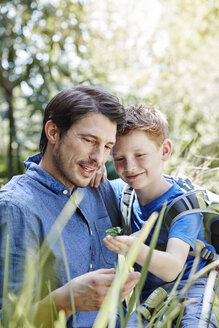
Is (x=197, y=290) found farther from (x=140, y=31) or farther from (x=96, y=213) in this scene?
(x=140, y=31)

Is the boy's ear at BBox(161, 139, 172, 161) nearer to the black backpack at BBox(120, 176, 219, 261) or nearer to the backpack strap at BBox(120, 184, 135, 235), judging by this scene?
the backpack strap at BBox(120, 184, 135, 235)

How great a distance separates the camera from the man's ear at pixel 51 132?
6.83ft

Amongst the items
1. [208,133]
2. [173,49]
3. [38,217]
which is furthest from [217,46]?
[38,217]

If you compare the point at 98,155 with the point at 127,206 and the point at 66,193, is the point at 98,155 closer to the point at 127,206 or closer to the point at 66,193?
the point at 66,193

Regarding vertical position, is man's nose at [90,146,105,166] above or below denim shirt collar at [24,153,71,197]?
above

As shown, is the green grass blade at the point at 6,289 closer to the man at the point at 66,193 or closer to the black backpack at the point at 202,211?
the man at the point at 66,193

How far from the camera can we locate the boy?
194 cm

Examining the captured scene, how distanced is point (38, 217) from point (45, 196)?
0.59 ft

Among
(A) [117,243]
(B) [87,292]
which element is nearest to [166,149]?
(A) [117,243]

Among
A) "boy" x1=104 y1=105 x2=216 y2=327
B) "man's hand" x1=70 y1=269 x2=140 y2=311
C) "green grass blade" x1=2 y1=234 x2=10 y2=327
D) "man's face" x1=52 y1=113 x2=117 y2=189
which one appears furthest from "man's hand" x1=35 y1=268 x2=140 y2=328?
"man's face" x1=52 y1=113 x2=117 y2=189

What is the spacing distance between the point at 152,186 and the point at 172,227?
0.35m

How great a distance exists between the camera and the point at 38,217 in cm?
176

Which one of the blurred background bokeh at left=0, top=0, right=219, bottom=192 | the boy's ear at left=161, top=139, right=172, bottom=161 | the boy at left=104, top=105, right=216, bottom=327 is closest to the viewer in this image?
the boy at left=104, top=105, right=216, bottom=327

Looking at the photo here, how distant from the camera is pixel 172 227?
6.59 ft
